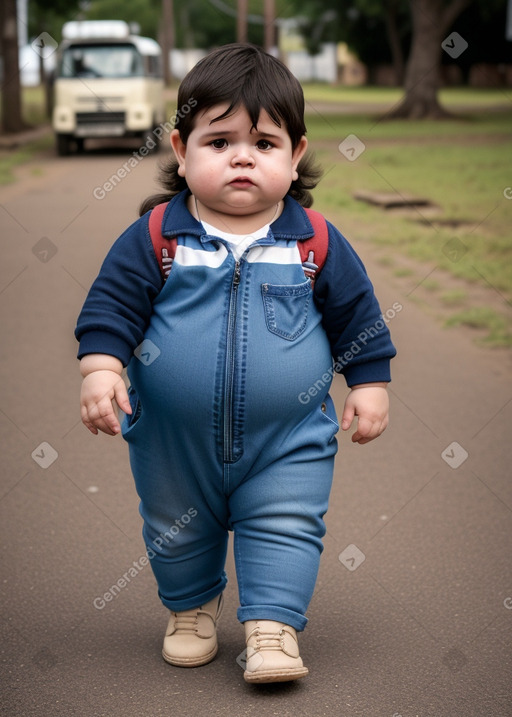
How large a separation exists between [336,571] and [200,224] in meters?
1.40

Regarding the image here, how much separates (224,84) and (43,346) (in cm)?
408

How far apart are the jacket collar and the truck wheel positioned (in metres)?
16.6

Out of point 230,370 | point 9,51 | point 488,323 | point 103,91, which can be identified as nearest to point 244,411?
point 230,370

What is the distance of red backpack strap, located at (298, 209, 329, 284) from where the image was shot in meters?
2.82

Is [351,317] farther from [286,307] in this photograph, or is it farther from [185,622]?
[185,622]

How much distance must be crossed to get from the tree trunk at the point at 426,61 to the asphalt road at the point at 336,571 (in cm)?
2443

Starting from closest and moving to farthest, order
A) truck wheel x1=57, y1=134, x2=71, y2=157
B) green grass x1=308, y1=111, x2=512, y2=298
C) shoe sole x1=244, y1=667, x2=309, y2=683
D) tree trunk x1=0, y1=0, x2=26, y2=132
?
shoe sole x1=244, y1=667, x2=309, y2=683, green grass x1=308, y1=111, x2=512, y2=298, truck wheel x1=57, y1=134, x2=71, y2=157, tree trunk x1=0, y1=0, x2=26, y2=132

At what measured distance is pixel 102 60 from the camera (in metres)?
19.7

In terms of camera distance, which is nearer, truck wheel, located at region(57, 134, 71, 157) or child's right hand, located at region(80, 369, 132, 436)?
child's right hand, located at region(80, 369, 132, 436)

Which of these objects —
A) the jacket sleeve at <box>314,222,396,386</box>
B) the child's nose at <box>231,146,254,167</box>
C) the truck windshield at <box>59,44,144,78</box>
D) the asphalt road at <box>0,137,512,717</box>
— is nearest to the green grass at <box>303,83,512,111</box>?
the truck windshield at <box>59,44,144,78</box>

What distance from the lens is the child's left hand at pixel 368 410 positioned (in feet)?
9.44

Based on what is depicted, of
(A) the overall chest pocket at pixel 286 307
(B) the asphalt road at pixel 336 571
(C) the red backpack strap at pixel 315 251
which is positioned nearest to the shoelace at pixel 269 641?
(B) the asphalt road at pixel 336 571

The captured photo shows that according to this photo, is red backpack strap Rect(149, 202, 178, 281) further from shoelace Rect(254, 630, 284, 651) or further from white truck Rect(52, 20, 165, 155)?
white truck Rect(52, 20, 165, 155)

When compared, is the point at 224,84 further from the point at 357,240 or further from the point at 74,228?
the point at 74,228
